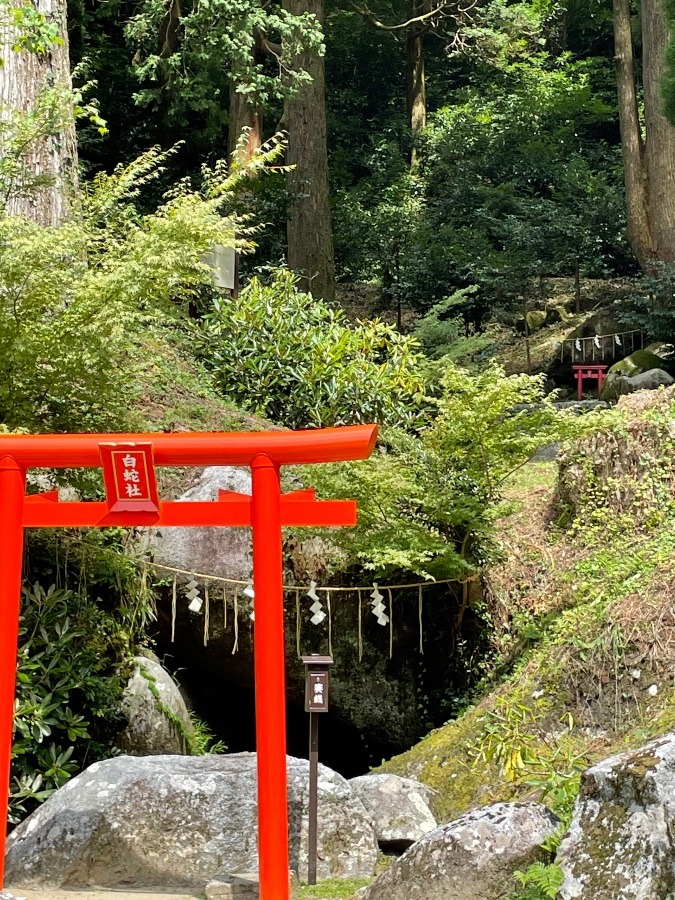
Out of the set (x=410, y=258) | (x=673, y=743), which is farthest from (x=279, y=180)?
(x=673, y=743)

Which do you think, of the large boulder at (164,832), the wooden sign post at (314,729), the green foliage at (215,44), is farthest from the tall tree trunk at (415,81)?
the large boulder at (164,832)

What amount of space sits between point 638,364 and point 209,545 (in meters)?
9.15

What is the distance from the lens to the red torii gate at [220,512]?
16.5ft

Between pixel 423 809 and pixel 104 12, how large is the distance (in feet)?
44.4

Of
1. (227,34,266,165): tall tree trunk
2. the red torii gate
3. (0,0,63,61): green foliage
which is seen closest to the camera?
the red torii gate

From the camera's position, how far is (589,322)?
55.1 feet

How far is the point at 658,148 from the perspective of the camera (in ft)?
56.2

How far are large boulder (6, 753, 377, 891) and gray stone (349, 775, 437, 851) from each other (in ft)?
0.82

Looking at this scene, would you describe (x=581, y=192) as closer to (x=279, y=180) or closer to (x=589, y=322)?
(x=589, y=322)

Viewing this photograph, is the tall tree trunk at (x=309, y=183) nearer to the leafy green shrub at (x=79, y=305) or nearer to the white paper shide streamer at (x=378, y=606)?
the white paper shide streamer at (x=378, y=606)

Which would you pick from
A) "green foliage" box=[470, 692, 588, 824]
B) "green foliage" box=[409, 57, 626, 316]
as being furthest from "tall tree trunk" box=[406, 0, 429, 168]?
"green foliage" box=[470, 692, 588, 824]

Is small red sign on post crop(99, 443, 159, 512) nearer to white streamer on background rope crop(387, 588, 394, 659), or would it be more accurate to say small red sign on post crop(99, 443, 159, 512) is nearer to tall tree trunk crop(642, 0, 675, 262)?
white streamer on background rope crop(387, 588, 394, 659)

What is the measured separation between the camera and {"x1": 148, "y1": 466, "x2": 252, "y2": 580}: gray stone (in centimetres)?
852

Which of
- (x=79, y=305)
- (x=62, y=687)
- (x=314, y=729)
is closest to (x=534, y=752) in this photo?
(x=314, y=729)
